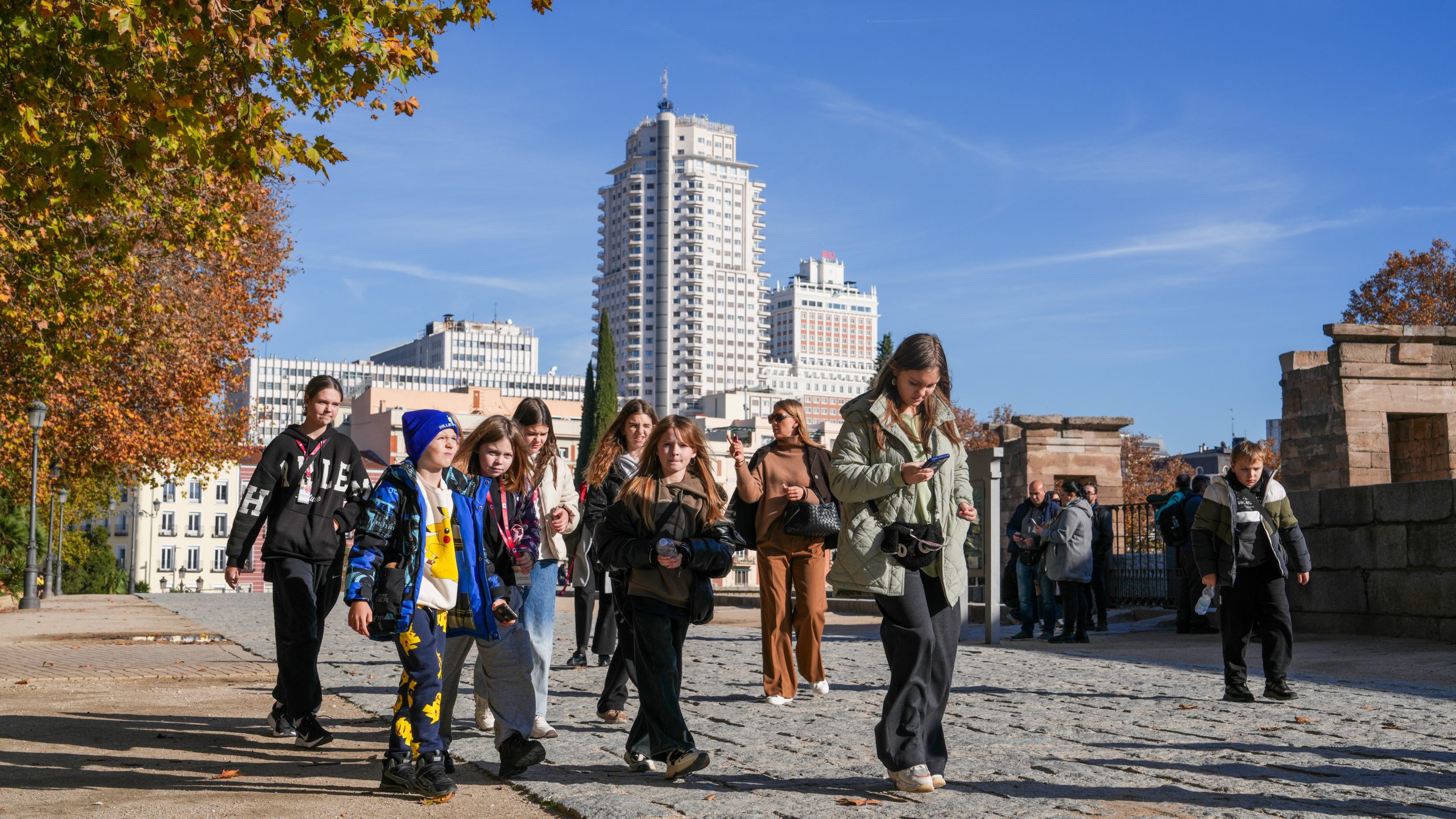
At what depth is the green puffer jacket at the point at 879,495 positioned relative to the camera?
569cm

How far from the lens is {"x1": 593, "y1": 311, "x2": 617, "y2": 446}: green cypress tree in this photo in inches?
4050

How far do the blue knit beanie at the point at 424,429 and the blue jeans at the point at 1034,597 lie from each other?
1061 cm

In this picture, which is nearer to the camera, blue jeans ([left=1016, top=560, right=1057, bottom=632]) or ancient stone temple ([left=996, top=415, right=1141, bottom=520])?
blue jeans ([left=1016, top=560, right=1057, bottom=632])

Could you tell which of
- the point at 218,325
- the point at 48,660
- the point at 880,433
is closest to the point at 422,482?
the point at 880,433

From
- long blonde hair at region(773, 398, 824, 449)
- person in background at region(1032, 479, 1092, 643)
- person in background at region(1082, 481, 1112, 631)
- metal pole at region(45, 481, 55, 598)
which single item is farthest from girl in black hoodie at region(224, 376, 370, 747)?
metal pole at region(45, 481, 55, 598)

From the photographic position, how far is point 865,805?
213 inches

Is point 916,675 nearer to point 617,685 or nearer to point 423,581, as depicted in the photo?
point 423,581

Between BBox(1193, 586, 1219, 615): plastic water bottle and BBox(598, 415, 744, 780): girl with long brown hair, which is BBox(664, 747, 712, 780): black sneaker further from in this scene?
BBox(1193, 586, 1219, 615): plastic water bottle

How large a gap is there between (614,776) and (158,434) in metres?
26.6

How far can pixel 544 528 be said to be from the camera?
24.9 ft

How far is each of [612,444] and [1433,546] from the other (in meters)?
8.60

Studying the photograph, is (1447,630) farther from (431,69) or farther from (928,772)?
(431,69)

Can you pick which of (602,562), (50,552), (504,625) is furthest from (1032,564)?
(50,552)

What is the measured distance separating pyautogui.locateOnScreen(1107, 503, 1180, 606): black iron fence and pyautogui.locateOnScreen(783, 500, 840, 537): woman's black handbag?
423 inches
